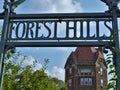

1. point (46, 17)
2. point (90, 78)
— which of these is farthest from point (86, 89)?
point (46, 17)

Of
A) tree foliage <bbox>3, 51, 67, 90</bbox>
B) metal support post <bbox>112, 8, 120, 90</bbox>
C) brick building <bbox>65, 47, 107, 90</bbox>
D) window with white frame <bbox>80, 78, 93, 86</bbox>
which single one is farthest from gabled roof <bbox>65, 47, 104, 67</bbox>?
metal support post <bbox>112, 8, 120, 90</bbox>

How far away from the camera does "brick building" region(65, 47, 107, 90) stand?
219 feet

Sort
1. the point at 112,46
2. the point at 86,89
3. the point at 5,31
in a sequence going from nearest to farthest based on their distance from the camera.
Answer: the point at 112,46
the point at 5,31
the point at 86,89

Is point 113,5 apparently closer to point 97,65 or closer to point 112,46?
point 112,46

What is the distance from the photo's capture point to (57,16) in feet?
21.1

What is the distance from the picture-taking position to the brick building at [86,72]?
66812 mm

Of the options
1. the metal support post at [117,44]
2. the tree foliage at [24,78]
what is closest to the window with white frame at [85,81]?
the tree foliage at [24,78]

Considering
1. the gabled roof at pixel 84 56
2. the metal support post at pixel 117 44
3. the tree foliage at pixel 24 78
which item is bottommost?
the gabled roof at pixel 84 56

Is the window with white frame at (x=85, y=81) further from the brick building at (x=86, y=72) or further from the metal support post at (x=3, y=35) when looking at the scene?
the metal support post at (x=3, y=35)

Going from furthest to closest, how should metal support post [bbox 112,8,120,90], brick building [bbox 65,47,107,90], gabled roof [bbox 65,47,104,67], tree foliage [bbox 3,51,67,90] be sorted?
gabled roof [bbox 65,47,104,67] < brick building [bbox 65,47,107,90] < tree foliage [bbox 3,51,67,90] < metal support post [bbox 112,8,120,90]

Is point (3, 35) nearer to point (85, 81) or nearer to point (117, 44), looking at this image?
point (117, 44)

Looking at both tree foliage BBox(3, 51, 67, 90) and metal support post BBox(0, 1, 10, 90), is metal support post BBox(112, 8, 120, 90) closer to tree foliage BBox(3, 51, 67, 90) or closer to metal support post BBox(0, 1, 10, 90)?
metal support post BBox(0, 1, 10, 90)

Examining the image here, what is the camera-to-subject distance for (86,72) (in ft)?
220

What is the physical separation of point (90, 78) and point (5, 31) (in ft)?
202
